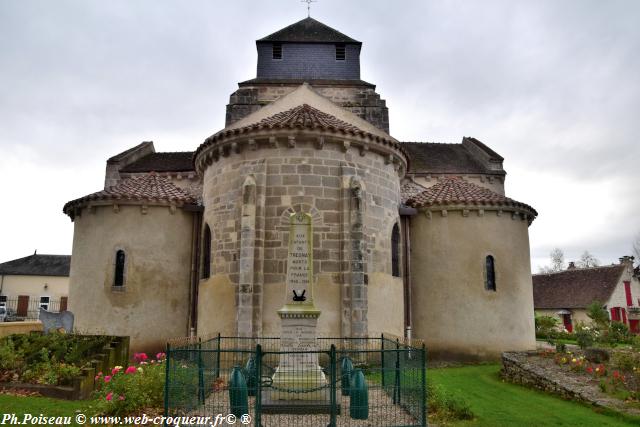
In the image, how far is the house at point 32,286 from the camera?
41219 millimetres

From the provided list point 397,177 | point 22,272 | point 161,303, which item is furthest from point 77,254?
point 22,272

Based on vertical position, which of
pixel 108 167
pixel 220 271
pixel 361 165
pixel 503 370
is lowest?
pixel 503 370

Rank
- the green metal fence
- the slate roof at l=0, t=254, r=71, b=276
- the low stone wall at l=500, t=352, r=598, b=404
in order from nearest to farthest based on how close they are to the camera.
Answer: the green metal fence
the low stone wall at l=500, t=352, r=598, b=404
the slate roof at l=0, t=254, r=71, b=276

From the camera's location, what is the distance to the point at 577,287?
3203cm

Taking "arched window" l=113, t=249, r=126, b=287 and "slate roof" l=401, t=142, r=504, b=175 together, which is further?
"slate roof" l=401, t=142, r=504, b=175

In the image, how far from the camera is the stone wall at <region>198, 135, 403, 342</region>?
40.7 feet

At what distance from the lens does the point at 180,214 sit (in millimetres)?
15914

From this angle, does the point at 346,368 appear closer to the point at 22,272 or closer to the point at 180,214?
the point at 180,214

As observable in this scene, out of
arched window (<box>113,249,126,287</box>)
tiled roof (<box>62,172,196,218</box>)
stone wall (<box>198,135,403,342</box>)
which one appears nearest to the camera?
stone wall (<box>198,135,403,342</box>)

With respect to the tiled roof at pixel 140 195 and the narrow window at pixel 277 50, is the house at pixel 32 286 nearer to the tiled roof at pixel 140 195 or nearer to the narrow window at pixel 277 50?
the narrow window at pixel 277 50

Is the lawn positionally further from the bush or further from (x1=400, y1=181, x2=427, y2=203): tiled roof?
(x1=400, y1=181, x2=427, y2=203): tiled roof

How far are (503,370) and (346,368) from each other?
21.2ft

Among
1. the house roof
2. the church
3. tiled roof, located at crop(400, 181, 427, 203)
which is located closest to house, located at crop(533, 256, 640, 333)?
the house roof

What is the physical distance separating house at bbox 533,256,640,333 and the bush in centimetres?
2832
